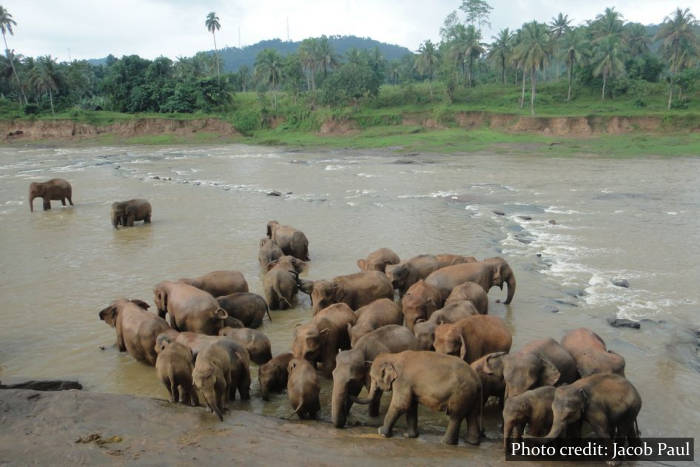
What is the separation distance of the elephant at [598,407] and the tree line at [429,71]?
187ft

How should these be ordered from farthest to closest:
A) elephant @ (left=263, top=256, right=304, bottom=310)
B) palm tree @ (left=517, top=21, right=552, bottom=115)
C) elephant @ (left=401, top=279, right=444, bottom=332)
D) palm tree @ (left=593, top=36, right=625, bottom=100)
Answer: palm tree @ (left=593, top=36, right=625, bottom=100) → palm tree @ (left=517, top=21, right=552, bottom=115) → elephant @ (left=263, top=256, right=304, bottom=310) → elephant @ (left=401, top=279, right=444, bottom=332)

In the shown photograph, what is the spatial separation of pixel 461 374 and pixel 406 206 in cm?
1616

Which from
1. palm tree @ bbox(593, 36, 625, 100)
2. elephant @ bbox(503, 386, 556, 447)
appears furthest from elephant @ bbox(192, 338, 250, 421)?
palm tree @ bbox(593, 36, 625, 100)

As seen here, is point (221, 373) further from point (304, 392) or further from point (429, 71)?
point (429, 71)

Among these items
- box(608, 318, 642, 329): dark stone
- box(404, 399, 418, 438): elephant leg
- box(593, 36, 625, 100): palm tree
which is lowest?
box(608, 318, 642, 329): dark stone

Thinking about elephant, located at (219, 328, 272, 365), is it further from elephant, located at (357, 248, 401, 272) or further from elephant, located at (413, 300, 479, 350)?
elephant, located at (357, 248, 401, 272)

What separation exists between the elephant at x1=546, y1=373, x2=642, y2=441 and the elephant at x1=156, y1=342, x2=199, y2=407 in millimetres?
3993

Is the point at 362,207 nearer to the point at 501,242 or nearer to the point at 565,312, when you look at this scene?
the point at 501,242

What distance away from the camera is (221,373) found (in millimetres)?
6574

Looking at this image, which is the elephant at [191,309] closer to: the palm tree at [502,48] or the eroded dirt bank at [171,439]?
the eroded dirt bank at [171,439]

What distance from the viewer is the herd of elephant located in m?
5.84

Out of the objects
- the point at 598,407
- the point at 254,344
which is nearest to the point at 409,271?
the point at 254,344

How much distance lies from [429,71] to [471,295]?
7048 centimetres

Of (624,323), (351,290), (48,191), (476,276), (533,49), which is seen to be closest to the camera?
(624,323)
